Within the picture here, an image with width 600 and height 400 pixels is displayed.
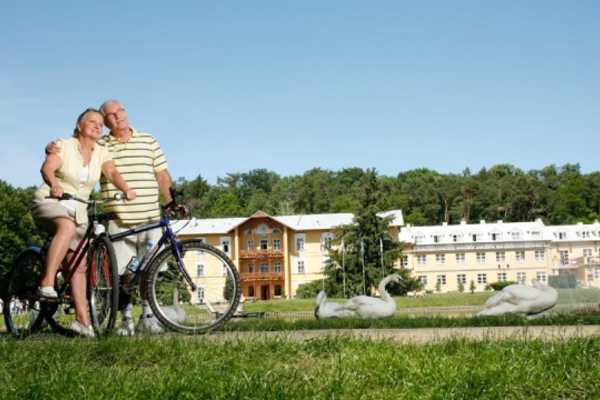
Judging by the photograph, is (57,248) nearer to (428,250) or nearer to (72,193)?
(72,193)

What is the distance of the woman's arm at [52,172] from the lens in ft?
18.6

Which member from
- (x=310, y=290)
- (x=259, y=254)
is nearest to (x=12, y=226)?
Answer: (x=310, y=290)

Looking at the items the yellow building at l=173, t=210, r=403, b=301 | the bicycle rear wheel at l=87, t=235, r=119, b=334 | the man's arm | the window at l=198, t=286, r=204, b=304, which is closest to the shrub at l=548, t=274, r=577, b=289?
the man's arm

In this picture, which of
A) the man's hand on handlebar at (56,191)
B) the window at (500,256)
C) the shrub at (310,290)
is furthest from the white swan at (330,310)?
the window at (500,256)

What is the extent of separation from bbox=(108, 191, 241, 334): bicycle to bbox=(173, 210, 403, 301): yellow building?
62951mm

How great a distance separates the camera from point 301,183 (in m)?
106

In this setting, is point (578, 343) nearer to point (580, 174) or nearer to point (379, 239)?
point (379, 239)

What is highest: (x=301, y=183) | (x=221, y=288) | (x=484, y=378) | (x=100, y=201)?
(x=301, y=183)

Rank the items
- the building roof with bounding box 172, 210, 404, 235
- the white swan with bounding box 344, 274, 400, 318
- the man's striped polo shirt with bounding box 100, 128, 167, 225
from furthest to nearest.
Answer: the building roof with bounding box 172, 210, 404, 235, the white swan with bounding box 344, 274, 400, 318, the man's striped polo shirt with bounding box 100, 128, 167, 225

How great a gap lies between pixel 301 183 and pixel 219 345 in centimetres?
10119

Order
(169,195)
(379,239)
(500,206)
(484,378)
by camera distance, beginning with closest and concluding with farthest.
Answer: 1. (484,378)
2. (169,195)
3. (379,239)
4. (500,206)

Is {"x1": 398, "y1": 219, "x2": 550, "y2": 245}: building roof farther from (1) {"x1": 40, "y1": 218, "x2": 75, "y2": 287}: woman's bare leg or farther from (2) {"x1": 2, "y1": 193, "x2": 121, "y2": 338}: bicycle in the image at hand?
(1) {"x1": 40, "y1": 218, "x2": 75, "y2": 287}: woman's bare leg

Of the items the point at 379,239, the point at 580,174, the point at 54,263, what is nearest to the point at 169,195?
the point at 54,263

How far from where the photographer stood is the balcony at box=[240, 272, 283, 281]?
69.3 m
